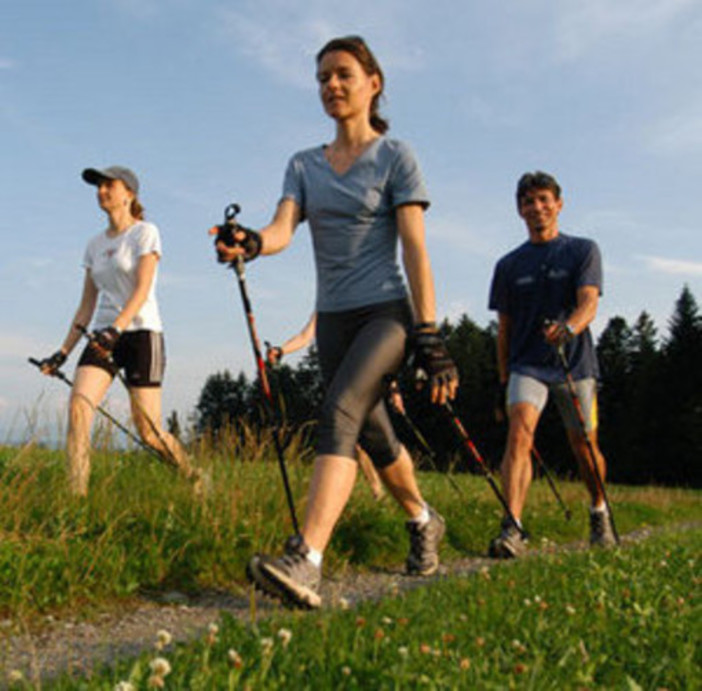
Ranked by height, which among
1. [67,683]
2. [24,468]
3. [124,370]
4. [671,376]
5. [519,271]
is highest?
[671,376]

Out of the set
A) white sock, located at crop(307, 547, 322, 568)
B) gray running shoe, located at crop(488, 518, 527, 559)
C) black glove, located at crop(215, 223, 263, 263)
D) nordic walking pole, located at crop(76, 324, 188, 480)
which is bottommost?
gray running shoe, located at crop(488, 518, 527, 559)

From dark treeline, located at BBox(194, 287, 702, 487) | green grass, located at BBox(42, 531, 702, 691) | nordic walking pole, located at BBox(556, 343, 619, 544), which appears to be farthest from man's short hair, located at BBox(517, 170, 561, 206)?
dark treeline, located at BBox(194, 287, 702, 487)

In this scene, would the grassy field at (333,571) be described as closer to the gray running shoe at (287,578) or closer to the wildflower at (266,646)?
the wildflower at (266,646)

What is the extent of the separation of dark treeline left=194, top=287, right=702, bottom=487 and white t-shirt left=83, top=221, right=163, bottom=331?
1505 inches

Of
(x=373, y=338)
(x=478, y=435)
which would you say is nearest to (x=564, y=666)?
(x=373, y=338)

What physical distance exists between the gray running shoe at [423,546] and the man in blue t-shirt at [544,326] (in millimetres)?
1693

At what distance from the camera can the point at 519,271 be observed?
754cm

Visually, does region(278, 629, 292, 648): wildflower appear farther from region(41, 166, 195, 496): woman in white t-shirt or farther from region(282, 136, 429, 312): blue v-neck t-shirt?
region(41, 166, 195, 496): woman in white t-shirt

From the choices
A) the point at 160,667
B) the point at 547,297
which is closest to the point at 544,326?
the point at 547,297

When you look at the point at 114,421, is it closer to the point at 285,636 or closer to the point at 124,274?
the point at 124,274

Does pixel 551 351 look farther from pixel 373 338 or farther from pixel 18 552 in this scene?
pixel 18 552

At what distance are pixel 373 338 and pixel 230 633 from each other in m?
1.92

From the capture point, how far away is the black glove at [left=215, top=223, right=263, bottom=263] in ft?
14.6

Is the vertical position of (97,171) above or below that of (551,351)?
above
